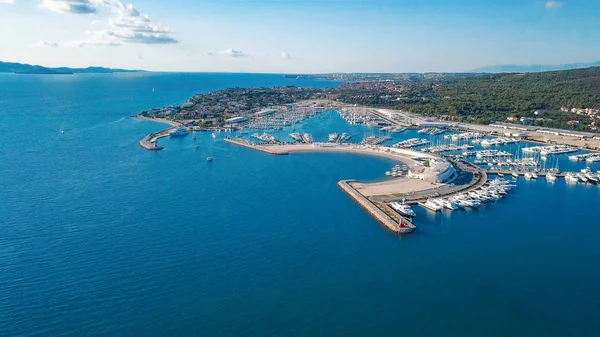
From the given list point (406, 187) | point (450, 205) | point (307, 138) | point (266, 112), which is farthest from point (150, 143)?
point (450, 205)

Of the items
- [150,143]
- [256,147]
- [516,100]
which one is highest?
[516,100]

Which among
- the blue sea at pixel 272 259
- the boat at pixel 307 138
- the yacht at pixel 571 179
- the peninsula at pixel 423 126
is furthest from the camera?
the boat at pixel 307 138

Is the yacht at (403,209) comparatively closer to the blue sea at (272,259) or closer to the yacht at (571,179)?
the blue sea at (272,259)

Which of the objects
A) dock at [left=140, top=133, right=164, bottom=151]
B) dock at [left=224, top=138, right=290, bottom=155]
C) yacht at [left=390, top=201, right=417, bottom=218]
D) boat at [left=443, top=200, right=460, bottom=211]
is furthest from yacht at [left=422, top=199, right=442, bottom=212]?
dock at [left=140, top=133, right=164, bottom=151]

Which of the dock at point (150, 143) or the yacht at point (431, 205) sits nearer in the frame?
the yacht at point (431, 205)

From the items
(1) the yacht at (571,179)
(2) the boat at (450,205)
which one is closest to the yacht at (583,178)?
(1) the yacht at (571,179)

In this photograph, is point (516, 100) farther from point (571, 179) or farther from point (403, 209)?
point (403, 209)

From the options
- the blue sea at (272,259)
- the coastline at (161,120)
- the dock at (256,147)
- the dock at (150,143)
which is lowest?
the blue sea at (272,259)
